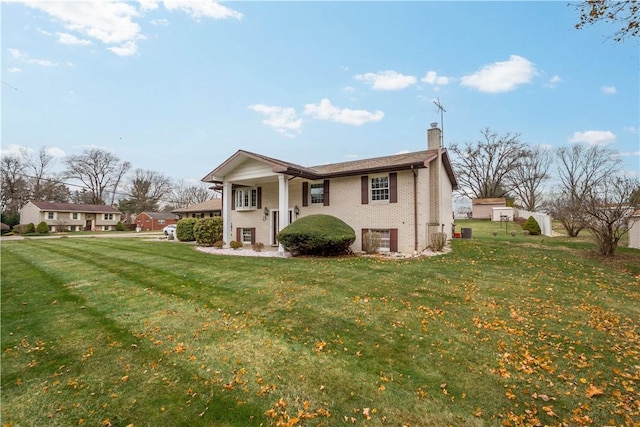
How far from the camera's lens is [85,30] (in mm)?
11117

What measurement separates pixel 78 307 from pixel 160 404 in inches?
172

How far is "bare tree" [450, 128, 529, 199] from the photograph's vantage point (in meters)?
38.7

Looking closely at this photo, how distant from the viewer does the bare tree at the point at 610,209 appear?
406 inches

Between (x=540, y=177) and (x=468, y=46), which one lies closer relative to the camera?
(x=468, y=46)

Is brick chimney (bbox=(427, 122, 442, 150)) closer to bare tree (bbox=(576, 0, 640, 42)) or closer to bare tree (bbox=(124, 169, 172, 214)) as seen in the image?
bare tree (bbox=(576, 0, 640, 42))

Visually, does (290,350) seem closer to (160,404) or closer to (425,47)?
(160,404)

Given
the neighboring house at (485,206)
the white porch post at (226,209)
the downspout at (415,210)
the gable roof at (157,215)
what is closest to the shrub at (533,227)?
the neighboring house at (485,206)

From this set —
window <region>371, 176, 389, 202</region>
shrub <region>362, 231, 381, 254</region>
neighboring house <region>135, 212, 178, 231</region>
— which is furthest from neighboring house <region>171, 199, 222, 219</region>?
shrub <region>362, 231, 381, 254</region>

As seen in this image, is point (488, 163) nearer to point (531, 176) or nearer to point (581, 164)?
point (531, 176)

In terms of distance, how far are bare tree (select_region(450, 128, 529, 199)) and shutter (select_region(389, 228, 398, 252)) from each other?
3456 cm

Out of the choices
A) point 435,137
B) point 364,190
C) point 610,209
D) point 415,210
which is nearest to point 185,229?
point 364,190

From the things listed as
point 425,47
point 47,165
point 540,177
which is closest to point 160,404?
point 425,47

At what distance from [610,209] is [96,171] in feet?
208

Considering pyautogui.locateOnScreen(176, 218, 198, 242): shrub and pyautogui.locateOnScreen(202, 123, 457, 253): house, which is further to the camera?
pyautogui.locateOnScreen(176, 218, 198, 242): shrub
